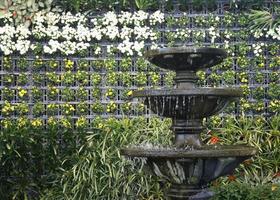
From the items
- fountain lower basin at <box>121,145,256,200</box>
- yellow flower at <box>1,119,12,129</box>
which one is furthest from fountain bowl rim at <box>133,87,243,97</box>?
yellow flower at <box>1,119,12,129</box>

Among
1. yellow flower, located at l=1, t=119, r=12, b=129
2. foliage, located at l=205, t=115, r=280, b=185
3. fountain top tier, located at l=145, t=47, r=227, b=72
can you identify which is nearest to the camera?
fountain top tier, located at l=145, t=47, r=227, b=72

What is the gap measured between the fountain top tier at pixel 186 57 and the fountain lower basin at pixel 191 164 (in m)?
0.61

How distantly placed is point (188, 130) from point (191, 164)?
34cm

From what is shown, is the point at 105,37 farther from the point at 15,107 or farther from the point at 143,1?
the point at 15,107

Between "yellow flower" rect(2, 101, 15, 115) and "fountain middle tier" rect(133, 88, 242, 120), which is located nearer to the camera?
"fountain middle tier" rect(133, 88, 242, 120)

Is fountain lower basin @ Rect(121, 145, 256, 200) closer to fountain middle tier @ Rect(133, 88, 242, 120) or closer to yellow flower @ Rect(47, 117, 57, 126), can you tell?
fountain middle tier @ Rect(133, 88, 242, 120)

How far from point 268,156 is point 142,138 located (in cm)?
144

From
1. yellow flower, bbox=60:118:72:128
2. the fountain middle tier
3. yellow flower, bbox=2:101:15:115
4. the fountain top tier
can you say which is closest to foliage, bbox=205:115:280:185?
yellow flower, bbox=60:118:72:128

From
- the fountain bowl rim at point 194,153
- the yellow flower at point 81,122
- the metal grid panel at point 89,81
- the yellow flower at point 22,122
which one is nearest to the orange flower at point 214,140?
the metal grid panel at point 89,81

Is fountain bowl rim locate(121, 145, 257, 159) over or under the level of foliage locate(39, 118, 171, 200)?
over

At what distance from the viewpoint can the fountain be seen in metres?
3.87

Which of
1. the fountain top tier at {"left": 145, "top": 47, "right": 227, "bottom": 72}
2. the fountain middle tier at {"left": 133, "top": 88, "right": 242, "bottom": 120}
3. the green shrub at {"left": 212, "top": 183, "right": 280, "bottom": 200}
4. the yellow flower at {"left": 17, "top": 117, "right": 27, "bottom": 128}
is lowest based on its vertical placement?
the green shrub at {"left": 212, "top": 183, "right": 280, "bottom": 200}

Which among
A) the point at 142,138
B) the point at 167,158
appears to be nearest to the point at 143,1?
the point at 142,138

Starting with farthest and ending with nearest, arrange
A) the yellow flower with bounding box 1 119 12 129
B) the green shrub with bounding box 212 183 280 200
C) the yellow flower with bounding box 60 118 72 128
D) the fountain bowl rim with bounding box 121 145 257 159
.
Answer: the yellow flower with bounding box 60 118 72 128
the yellow flower with bounding box 1 119 12 129
the green shrub with bounding box 212 183 280 200
the fountain bowl rim with bounding box 121 145 257 159
